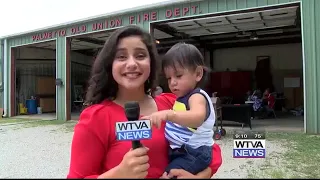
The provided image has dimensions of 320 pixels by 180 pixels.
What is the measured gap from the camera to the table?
9.62 meters

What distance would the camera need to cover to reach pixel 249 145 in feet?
4.66

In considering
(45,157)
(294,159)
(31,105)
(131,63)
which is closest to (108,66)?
(131,63)

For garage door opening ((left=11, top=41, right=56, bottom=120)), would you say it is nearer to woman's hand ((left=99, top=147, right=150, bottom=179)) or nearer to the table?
the table

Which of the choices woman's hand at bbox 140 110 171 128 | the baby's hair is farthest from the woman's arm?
the baby's hair

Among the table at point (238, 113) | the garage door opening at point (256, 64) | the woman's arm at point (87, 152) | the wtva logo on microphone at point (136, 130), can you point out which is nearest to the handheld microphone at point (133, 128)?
the wtva logo on microphone at point (136, 130)

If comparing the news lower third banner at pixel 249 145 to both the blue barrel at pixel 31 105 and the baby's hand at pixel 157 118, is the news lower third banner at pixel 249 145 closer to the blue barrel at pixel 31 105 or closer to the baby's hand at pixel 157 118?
the baby's hand at pixel 157 118

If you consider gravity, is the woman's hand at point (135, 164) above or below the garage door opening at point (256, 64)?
below

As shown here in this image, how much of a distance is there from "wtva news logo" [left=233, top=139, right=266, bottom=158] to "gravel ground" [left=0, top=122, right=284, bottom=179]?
2.38 m

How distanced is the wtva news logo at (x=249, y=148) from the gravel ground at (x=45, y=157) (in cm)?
238

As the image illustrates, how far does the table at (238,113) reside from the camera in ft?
31.6

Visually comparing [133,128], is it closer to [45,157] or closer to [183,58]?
[183,58]

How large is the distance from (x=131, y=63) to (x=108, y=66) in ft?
0.51

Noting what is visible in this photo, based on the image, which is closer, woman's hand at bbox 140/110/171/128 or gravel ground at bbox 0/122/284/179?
woman's hand at bbox 140/110/171/128

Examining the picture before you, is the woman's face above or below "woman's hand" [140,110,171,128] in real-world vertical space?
above
